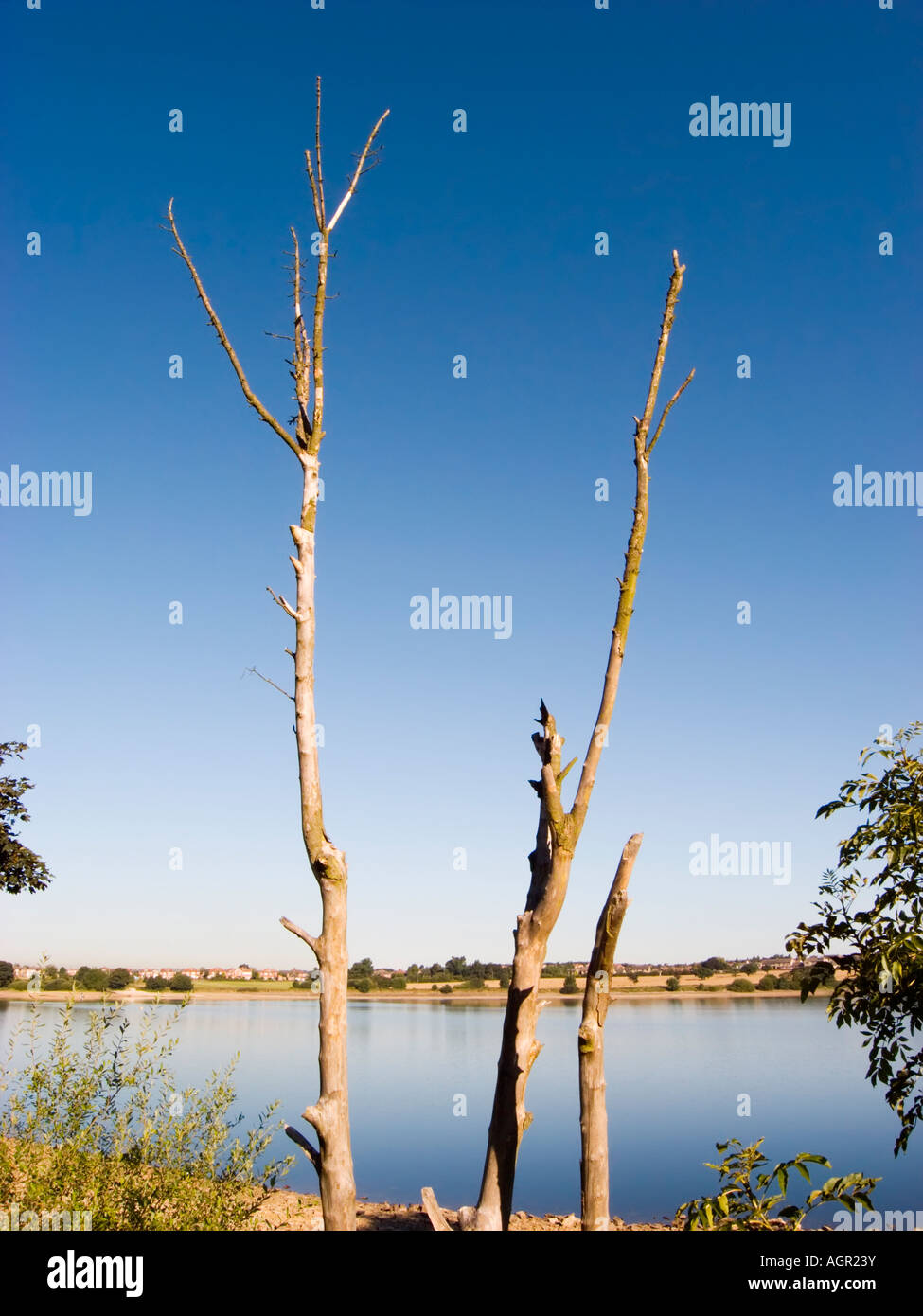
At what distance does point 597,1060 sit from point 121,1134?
3.05 meters

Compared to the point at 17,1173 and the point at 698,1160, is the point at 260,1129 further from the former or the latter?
the point at 698,1160

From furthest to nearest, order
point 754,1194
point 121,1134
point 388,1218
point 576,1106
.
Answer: point 576,1106 < point 388,1218 < point 121,1134 < point 754,1194

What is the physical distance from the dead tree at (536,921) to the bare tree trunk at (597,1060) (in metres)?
0.31

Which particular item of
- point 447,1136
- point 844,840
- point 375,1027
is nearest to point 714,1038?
point 375,1027

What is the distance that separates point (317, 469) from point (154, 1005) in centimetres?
401

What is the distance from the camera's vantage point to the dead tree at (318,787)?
5570 millimetres

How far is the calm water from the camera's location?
14.0 m

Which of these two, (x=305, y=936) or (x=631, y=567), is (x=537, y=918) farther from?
(x=631, y=567)

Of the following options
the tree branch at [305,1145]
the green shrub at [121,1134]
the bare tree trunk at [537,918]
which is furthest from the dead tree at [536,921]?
the green shrub at [121,1134]

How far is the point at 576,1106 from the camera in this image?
2086 centimetres

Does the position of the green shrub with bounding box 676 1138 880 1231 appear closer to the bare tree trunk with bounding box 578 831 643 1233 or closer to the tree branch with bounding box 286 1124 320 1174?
the bare tree trunk with bounding box 578 831 643 1233

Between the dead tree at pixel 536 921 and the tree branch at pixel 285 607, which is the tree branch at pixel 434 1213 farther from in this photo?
the tree branch at pixel 285 607

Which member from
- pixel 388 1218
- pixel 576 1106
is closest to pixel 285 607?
pixel 388 1218

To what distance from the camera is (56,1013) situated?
6230mm
